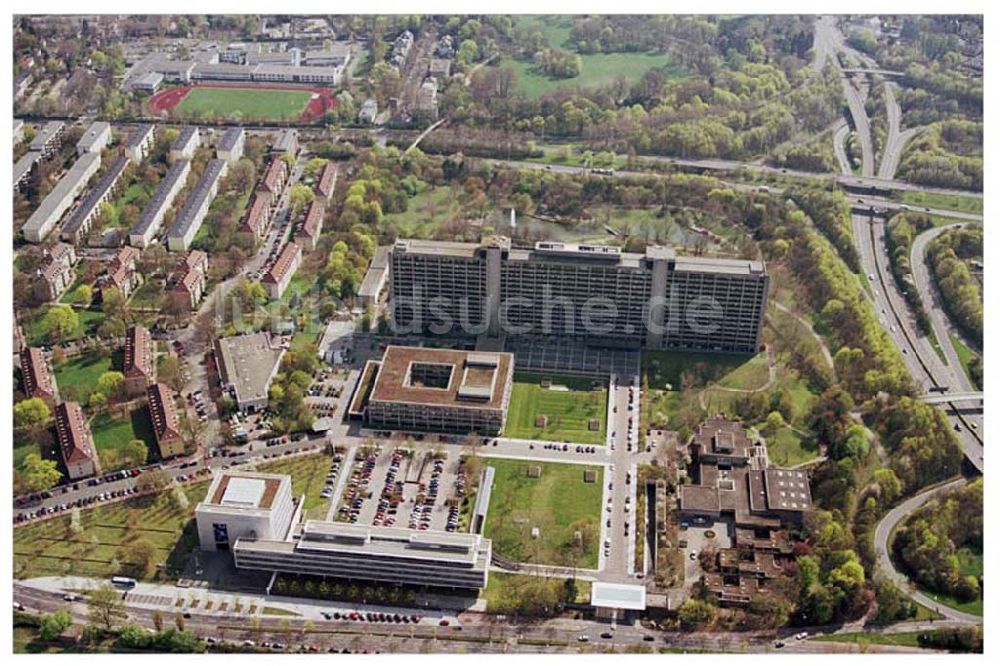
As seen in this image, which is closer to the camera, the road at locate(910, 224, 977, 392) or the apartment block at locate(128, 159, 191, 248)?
the road at locate(910, 224, 977, 392)

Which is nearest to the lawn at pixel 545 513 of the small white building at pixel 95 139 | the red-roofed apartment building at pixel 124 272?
the red-roofed apartment building at pixel 124 272

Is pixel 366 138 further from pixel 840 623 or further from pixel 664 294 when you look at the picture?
pixel 840 623

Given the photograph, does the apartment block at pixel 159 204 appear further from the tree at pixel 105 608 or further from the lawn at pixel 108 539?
the tree at pixel 105 608

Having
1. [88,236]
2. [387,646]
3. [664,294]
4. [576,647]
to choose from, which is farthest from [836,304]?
[88,236]

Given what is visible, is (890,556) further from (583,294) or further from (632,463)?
(583,294)

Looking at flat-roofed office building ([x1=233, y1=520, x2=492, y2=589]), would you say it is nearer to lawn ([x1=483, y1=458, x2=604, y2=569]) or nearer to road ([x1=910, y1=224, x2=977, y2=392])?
lawn ([x1=483, y1=458, x2=604, y2=569])

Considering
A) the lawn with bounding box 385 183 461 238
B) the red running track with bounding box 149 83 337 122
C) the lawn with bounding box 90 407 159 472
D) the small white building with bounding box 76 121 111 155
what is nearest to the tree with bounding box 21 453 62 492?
the lawn with bounding box 90 407 159 472
